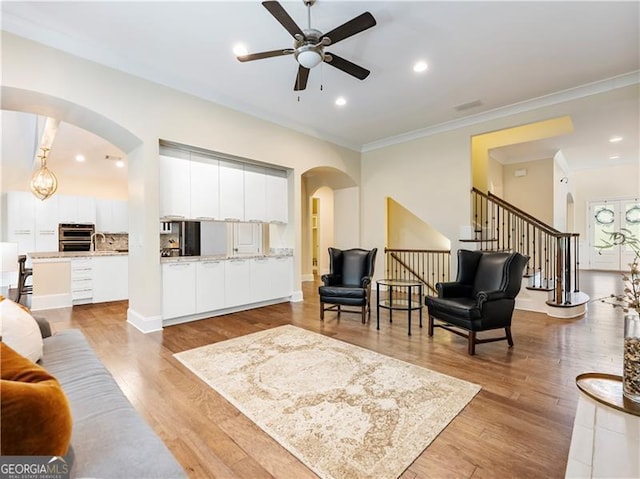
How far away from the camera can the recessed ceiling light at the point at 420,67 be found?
3.70m

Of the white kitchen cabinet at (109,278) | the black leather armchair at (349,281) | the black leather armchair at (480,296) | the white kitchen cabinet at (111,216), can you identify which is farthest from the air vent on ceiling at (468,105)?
the white kitchen cabinet at (111,216)

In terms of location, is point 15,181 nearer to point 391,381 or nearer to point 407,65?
point 407,65

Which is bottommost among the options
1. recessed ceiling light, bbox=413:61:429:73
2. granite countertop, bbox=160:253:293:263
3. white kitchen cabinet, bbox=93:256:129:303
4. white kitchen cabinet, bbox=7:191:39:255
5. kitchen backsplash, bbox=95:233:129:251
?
white kitchen cabinet, bbox=93:256:129:303

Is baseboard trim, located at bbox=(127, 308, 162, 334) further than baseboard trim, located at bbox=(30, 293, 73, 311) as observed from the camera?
No

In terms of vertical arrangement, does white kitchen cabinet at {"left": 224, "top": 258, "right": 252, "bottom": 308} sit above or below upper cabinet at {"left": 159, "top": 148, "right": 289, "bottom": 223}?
below

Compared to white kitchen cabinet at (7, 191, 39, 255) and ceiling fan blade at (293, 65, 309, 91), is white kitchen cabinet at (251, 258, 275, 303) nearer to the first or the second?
ceiling fan blade at (293, 65, 309, 91)

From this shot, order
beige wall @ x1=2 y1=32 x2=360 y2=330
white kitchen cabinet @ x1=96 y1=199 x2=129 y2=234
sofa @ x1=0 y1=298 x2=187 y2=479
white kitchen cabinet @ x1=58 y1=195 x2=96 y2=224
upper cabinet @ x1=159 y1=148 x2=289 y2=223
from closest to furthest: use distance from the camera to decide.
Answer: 1. sofa @ x1=0 y1=298 x2=187 y2=479
2. beige wall @ x1=2 y1=32 x2=360 y2=330
3. upper cabinet @ x1=159 y1=148 x2=289 y2=223
4. white kitchen cabinet @ x1=58 y1=195 x2=96 y2=224
5. white kitchen cabinet @ x1=96 y1=199 x2=129 y2=234

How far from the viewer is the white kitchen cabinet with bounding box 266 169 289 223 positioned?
539cm

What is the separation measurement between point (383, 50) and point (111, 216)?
8232mm

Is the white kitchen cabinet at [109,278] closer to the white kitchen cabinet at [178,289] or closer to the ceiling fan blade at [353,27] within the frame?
the white kitchen cabinet at [178,289]

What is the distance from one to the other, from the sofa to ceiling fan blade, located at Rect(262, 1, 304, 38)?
269 centimetres

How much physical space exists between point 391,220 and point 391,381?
5.77m

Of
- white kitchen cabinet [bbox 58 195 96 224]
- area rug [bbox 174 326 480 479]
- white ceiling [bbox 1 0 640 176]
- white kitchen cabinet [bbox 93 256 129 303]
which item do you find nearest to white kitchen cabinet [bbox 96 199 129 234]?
white kitchen cabinet [bbox 58 195 96 224]

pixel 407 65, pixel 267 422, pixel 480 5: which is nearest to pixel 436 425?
pixel 267 422
